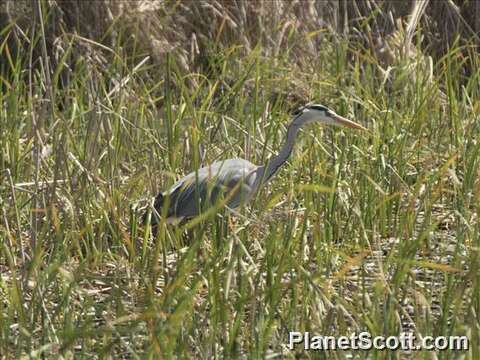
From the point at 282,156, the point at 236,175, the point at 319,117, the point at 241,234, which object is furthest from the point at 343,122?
the point at 241,234

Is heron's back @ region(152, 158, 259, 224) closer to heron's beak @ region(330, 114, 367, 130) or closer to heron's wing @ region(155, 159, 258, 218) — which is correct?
heron's wing @ region(155, 159, 258, 218)

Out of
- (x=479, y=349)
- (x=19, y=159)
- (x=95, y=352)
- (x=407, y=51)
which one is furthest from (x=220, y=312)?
(x=407, y=51)

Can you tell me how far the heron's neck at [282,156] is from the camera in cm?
464

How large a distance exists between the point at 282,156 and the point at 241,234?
96cm

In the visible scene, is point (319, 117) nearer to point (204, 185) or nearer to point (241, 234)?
point (204, 185)

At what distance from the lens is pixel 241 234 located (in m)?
3.84

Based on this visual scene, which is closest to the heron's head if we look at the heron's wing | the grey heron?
the grey heron

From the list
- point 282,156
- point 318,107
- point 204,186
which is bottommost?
point 204,186

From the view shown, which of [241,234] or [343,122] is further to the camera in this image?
[343,122]

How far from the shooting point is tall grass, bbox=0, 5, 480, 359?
9.78 feet

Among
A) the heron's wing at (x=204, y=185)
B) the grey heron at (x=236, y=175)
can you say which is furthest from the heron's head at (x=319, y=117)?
the heron's wing at (x=204, y=185)

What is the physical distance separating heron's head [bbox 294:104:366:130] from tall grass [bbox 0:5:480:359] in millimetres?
90

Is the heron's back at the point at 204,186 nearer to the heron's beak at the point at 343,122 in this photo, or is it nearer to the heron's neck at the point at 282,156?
the heron's neck at the point at 282,156

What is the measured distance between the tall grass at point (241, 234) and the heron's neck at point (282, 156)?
9cm
